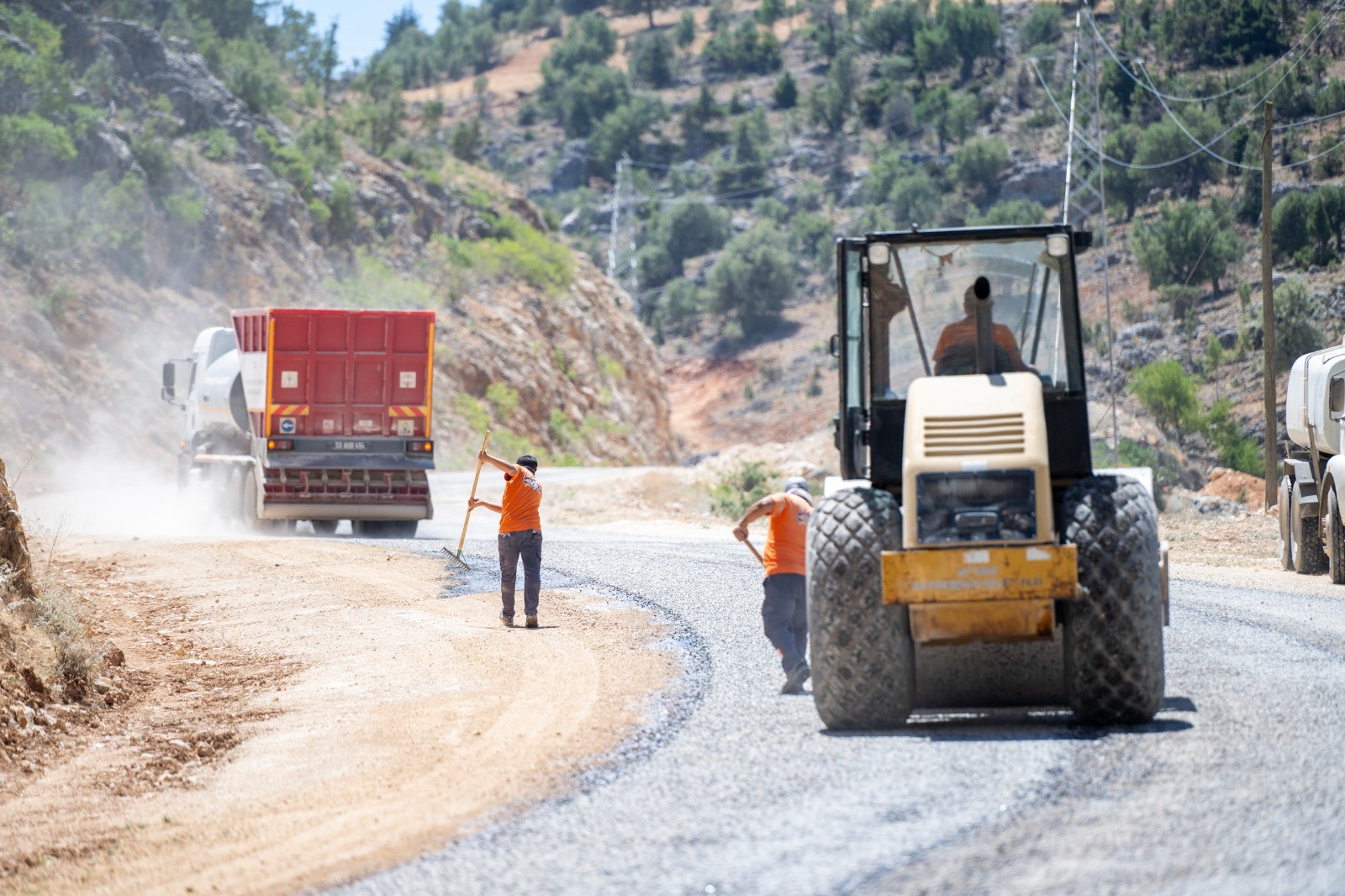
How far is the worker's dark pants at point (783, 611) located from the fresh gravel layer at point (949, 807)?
1.11 feet

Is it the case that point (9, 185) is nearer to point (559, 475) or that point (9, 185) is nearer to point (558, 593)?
point (559, 475)

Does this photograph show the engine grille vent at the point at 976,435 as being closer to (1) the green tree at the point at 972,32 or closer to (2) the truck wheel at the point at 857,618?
(2) the truck wheel at the point at 857,618

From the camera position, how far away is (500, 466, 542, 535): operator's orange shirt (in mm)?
14445

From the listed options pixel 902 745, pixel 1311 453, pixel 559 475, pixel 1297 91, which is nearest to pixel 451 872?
pixel 902 745

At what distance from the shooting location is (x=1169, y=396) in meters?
42.6

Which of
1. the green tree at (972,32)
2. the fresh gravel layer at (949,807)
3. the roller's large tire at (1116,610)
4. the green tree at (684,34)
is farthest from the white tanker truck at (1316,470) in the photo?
the green tree at (684,34)

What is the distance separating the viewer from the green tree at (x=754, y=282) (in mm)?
85250

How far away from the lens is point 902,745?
27.4ft

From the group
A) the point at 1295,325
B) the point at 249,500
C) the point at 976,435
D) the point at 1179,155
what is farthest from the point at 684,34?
the point at 976,435

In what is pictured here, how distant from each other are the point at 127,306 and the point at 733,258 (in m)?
49.7

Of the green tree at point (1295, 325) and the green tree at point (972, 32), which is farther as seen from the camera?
the green tree at point (972, 32)

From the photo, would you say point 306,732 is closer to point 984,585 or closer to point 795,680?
point 795,680

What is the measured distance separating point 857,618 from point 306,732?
13.5 feet

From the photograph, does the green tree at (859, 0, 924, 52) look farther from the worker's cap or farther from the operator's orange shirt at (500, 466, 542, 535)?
the worker's cap
